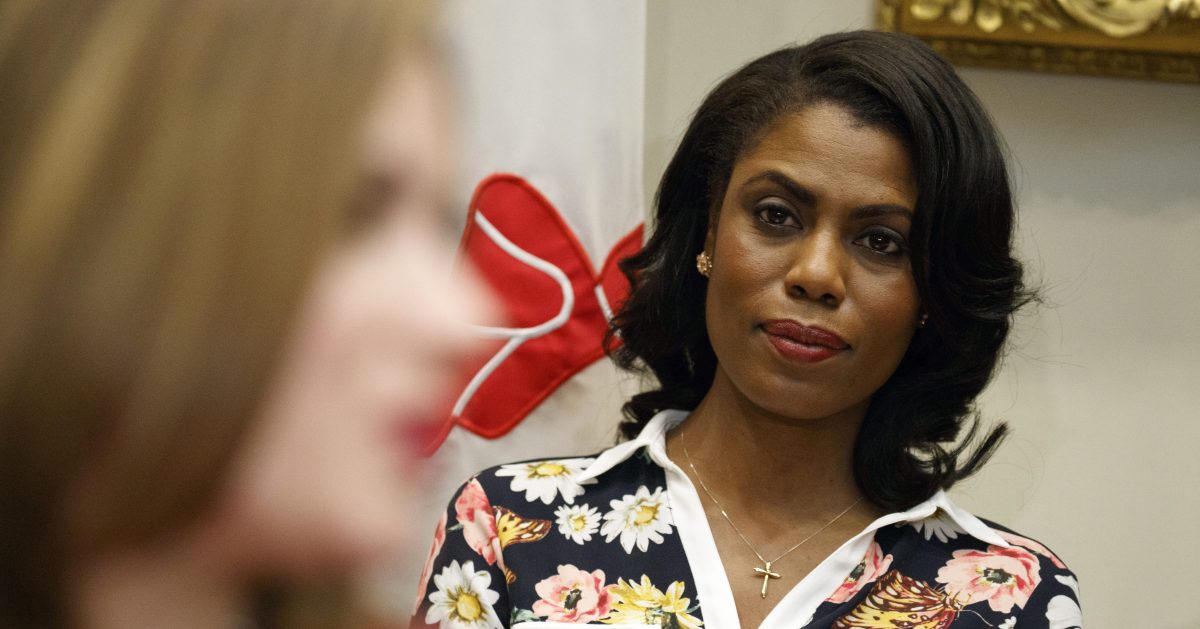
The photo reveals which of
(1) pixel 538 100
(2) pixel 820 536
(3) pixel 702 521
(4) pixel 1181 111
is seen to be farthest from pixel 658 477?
(4) pixel 1181 111

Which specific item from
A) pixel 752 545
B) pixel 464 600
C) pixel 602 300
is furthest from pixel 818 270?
pixel 464 600

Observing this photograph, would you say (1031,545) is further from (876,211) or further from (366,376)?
(366,376)

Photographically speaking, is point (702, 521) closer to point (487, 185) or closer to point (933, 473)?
point (933, 473)

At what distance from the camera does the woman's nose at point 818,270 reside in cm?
154

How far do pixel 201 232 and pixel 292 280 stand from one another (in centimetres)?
3

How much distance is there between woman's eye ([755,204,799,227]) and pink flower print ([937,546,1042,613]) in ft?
1.50

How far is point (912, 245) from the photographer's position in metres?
1.58

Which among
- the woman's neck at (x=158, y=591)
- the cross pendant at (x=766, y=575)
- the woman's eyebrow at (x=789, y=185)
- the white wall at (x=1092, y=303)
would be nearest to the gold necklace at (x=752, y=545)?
the cross pendant at (x=766, y=575)

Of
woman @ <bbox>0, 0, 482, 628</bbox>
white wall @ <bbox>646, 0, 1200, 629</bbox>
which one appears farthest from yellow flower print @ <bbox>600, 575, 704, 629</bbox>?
woman @ <bbox>0, 0, 482, 628</bbox>

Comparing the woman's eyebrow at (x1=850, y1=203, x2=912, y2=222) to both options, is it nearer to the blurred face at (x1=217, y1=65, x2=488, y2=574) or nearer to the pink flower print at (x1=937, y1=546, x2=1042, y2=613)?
the pink flower print at (x1=937, y1=546, x2=1042, y2=613)

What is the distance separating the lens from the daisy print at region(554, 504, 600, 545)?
1614mm

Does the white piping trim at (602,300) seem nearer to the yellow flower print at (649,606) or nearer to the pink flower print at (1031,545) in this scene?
the yellow flower print at (649,606)

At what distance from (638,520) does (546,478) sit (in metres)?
0.13

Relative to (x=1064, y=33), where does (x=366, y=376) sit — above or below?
above
